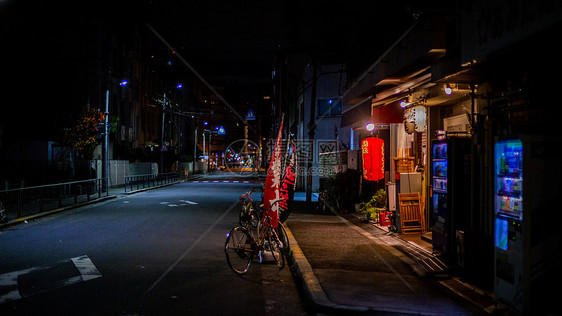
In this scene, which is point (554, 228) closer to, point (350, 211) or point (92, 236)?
point (92, 236)

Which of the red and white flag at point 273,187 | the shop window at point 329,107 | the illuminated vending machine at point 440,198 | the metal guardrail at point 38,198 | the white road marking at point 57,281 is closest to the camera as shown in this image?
the white road marking at point 57,281

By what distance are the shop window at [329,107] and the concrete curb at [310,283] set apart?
66.1 feet

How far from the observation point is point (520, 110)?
23.8 feet

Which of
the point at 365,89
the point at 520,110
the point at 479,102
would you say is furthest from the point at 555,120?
the point at 365,89

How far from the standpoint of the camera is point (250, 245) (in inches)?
351

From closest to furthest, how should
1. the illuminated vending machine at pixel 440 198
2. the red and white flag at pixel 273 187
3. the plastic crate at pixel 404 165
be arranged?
the illuminated vending machine at pixel 440 198 → the red and white flag at pixel 273 187 → the plastic crate at pixel 404 165

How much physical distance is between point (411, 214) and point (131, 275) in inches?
300

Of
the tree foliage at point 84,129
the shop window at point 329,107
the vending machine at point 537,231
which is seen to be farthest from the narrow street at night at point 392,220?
the shop window at point 329,107

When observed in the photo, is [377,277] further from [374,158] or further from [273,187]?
[374,158]

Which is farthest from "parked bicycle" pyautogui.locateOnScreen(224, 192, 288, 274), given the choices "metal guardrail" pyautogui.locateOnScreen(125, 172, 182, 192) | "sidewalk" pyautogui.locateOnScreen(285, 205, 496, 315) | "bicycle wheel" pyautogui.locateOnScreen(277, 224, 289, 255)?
"metal guardrail" pyautogui.locateOnScreen(125, 172, 182, 192)

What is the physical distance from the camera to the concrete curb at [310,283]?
240 inches

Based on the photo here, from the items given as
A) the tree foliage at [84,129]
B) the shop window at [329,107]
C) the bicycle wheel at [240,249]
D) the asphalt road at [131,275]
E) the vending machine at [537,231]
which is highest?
the shop window at [329,107]

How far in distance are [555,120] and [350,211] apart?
12.5 meters

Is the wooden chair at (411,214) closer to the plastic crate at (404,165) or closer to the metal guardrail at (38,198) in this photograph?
the plastic crate at (404,165)
